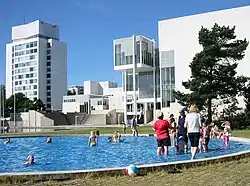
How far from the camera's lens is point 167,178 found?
9.23m

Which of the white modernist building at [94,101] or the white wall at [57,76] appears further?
the white wall at [57,76]

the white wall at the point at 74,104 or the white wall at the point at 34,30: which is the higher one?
the white wall at the point at 34,30

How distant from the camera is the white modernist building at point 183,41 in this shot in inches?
2586

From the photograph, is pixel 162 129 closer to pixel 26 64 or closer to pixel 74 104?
pixel 74 104

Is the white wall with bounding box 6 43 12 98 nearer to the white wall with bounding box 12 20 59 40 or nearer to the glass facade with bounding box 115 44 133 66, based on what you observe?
the white wall with bounding box 12 20 59 40

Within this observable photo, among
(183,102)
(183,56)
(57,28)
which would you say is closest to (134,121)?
(183,102)

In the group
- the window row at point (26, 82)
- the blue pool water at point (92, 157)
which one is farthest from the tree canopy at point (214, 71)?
the window row at point (26, 82)

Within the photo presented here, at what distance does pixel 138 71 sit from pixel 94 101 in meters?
51.6

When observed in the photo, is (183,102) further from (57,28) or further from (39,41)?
(57,28)

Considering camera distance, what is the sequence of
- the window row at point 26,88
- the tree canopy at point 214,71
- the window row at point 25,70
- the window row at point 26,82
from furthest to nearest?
the window row at point 25,70 < the window row at point 26,82 < the window row at point 26,88 < the tree canopy at point 214,71

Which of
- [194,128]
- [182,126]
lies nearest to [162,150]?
[182,126]

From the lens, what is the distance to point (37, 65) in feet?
513

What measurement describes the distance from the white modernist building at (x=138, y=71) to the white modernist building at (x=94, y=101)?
16041 mm

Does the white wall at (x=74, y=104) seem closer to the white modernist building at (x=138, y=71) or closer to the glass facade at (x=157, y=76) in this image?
the white modernist building at (x=138, y=71)
